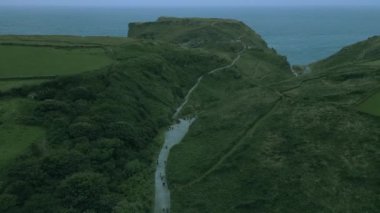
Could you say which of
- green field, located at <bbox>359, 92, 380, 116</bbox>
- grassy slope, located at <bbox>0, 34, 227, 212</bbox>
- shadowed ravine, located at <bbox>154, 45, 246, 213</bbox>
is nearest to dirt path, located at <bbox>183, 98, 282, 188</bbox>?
shadowed ravine, located at <bbox>154, 45, 246, 213</bbox>

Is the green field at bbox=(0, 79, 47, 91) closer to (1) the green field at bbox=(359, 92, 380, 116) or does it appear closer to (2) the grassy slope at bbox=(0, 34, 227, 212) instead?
(2) the grassy slope at bbox=(0, 34, 227, 212)

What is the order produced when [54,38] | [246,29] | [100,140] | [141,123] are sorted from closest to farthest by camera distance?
[100,140] < [141,123] < [54,38] < [246,29]

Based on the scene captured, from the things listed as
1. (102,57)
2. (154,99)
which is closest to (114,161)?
(154,99)

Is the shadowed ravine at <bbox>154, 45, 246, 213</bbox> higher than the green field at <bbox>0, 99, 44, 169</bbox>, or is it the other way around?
the green field at <bbox>0, 99, 44, 169</bbox>

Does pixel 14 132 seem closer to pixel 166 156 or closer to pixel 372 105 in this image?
pixel 166 156

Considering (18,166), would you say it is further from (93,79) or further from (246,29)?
(246,29)

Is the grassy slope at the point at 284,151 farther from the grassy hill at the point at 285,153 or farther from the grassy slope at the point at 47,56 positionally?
the grassy slope at the point at 47,56

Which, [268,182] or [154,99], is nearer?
[268,182]

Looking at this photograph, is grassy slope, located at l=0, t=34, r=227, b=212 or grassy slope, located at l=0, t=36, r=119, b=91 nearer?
grassy slope, located at l=0, t=34, r=227, b=212

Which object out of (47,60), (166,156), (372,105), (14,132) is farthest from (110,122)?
(372,105)
